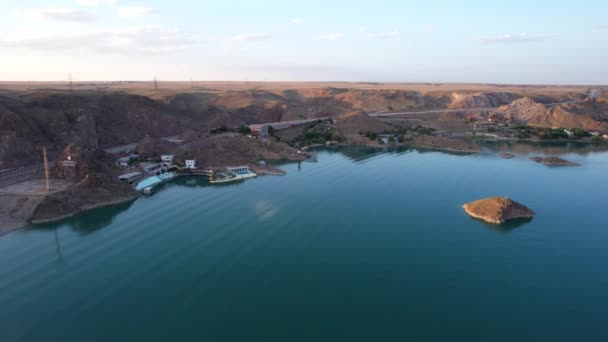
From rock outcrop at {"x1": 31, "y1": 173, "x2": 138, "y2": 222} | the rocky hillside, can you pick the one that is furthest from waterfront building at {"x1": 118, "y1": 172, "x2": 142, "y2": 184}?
the rocky hillside

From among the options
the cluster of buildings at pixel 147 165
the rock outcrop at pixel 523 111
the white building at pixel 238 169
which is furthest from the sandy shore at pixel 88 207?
the rock outcrop at pixel 523 111

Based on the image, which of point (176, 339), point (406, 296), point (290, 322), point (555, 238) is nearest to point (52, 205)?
point (176, 339)

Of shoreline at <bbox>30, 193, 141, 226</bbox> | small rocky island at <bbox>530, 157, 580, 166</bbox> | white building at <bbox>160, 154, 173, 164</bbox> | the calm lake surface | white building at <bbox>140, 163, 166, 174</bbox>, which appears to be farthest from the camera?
small rocky island at <bbox>530, 157, 580, 166</bbox>

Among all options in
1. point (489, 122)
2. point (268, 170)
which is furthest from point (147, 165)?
point (489, 122)

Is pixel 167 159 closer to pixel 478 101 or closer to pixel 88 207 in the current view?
pixel 88 207

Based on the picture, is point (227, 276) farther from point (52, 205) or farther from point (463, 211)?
point (463, 211)

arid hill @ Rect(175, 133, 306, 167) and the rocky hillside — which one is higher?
the rocky hillside

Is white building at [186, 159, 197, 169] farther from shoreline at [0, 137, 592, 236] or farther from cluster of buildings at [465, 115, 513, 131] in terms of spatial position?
cluster of buildings at [465, 115, 513, 131]
